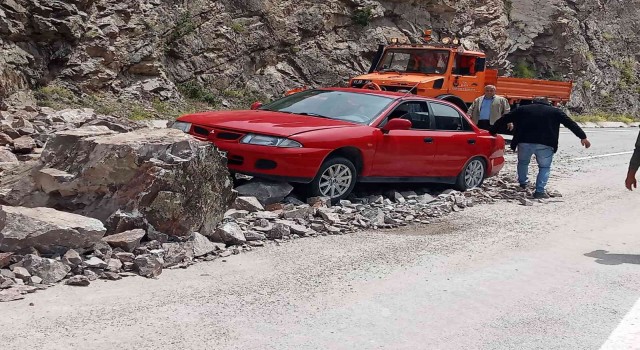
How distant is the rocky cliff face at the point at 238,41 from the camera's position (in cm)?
1889

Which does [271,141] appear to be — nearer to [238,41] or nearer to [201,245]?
[201,245]

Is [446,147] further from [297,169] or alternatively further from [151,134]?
[151,134]

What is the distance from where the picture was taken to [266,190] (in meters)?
8.54

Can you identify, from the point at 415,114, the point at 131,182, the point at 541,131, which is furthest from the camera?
the point at 541,131

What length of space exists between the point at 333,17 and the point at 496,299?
73.0 feet

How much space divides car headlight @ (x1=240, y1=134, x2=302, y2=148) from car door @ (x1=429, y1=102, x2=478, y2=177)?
2540 mm

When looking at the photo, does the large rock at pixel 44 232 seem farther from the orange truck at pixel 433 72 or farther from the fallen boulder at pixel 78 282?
the orange truck at pixel 433 72

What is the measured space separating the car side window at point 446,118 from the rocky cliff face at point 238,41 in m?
10.5

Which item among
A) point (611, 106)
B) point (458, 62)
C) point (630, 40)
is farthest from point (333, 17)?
point (630, 40)

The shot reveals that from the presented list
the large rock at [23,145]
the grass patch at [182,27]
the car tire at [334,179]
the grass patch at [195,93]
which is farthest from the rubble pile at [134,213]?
the grass patch at [182,27]

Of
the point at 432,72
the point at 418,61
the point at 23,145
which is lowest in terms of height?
the point at 23,145

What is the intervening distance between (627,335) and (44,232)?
14.3 feet

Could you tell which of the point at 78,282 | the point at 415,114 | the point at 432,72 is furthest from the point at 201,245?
the point at 432,72

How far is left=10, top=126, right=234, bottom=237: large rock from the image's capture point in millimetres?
6555
